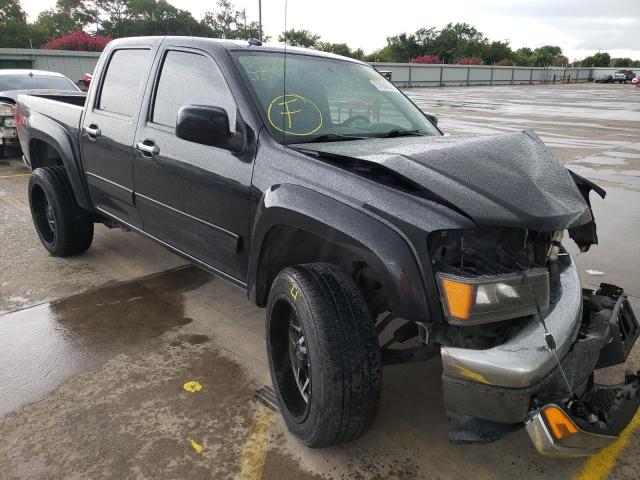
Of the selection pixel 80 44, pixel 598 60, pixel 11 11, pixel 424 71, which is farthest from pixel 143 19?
pixel 598 60

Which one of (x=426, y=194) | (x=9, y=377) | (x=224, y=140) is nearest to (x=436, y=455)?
(x=426, y=194)

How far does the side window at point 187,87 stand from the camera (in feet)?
9.45

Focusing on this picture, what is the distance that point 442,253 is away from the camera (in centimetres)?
198

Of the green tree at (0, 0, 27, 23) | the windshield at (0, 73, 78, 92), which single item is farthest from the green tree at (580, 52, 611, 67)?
the windshield at (0, 73, 78, 92)

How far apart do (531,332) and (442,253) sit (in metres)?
0.42

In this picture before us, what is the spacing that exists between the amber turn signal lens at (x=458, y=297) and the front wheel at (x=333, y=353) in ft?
1.27

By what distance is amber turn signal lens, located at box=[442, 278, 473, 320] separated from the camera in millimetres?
1788

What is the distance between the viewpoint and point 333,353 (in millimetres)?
2002

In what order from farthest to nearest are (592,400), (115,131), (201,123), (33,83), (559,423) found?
1. (33,83)
2. (115,131)
3. (201,123)
4. (592,400)
5. (559,423)

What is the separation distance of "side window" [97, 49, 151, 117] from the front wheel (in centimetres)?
203

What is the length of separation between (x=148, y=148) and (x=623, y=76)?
2409 inches

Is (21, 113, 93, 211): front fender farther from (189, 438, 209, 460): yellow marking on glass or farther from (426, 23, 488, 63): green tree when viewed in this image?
(426, 23, 488, 63): green tree

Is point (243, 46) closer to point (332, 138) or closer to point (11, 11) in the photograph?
point (332, 138)

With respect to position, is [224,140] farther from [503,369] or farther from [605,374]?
[605,374]
